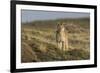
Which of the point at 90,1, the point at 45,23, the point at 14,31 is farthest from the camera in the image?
the point at 90,1

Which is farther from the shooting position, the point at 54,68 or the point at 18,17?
the point at 54,68

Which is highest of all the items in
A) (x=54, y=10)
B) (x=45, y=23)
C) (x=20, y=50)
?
(x=54, y=10)

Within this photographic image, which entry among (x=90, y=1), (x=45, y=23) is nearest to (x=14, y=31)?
(x=45, y=23)

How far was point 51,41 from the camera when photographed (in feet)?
6.59

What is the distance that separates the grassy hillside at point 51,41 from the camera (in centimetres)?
193

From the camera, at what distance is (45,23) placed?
1.99 m

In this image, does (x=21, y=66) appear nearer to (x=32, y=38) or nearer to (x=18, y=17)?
(x=32, y=38)

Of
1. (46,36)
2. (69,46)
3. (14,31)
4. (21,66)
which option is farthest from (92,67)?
(14,31)

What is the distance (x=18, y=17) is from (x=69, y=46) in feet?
1.86

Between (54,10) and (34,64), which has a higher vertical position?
(54,10)

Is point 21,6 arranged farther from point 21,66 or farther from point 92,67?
point 92,67

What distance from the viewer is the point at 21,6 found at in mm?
1890

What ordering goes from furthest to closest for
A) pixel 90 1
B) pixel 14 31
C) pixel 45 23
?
pixel 90 1 → pixel 45 23 → pixel 14 31

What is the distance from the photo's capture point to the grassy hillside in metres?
1.93
